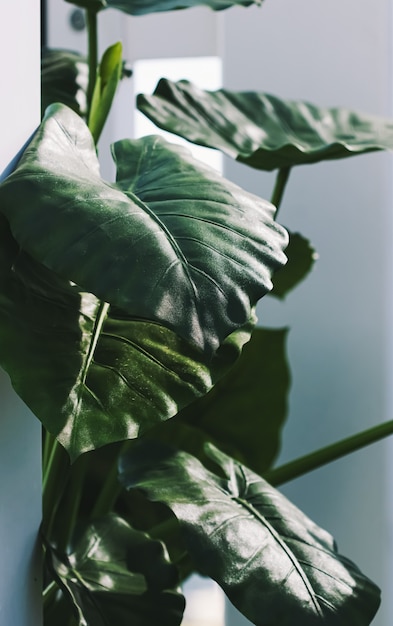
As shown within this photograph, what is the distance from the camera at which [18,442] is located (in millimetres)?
710

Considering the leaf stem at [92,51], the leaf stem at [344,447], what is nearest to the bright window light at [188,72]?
the leaf stem at [92,51]

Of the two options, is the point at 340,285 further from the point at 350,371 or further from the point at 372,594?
the point at 372,594

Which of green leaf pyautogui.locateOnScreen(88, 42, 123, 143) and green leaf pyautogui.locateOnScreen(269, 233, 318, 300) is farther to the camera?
green leaf pyautogui.locateOnScreen(269, 233, 318, 300)

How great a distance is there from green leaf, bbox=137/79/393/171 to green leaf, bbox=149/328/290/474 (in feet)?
1.03

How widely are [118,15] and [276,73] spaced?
15.0 inches

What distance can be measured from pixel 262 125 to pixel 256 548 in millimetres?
577

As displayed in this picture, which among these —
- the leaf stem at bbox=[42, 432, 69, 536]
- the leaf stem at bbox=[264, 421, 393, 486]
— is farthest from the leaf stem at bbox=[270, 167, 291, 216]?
the leaf stem at bbox=[42, 432, 69, 536]

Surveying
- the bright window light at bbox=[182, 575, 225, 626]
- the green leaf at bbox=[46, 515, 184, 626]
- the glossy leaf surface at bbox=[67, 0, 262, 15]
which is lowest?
the bright window light at bbox=[182, 575, 225, 626]

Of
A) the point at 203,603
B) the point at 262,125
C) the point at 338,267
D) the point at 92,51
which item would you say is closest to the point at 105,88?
the point at 92,51

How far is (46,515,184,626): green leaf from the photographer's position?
75 cm

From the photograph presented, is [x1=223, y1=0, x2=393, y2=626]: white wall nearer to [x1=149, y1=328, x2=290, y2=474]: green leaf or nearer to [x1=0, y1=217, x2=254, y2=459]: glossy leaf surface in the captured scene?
[x1=149, y1=328, x2=290, y2=474]: green leaf

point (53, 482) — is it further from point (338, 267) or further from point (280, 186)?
point (338, 267)

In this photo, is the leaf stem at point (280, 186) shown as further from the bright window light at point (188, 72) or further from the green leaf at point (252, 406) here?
the bright window light at point (188, 72)

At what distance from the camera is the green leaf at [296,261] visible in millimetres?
1174
